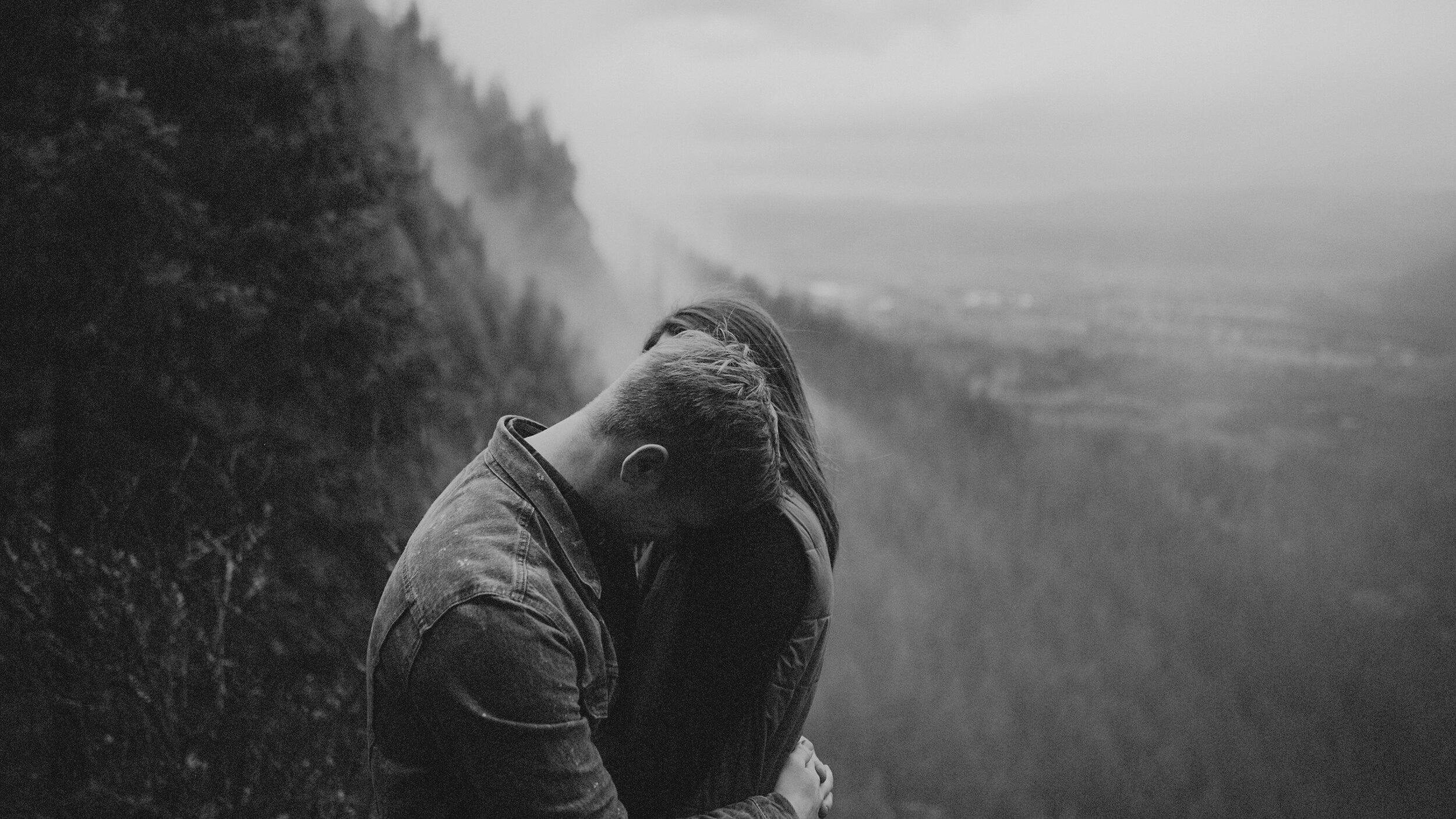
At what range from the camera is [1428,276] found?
12195 millimetres

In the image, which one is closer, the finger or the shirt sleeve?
the shirt sleeve

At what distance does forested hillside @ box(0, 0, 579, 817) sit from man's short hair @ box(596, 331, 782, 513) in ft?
14.9

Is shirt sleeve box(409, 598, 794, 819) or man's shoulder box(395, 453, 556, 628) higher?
man's shoulder box(395, 453, 556, 628)

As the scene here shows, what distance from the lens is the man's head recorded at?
4.58 ft

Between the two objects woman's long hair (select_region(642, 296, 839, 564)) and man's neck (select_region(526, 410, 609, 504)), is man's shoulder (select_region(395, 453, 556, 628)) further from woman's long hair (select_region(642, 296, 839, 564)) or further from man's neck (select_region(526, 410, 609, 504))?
woman's long hair (select_region(642, 296, 839, 564))

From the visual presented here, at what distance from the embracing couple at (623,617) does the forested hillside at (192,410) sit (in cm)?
432

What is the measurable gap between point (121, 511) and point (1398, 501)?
15013 millimetres

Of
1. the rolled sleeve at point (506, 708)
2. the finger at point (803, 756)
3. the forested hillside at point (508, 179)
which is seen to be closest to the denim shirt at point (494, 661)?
the rolled sleeve at point (506, 708)

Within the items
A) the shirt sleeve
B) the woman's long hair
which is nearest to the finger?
the woman's long hair

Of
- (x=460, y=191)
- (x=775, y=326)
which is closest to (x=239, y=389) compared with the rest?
(x=775, y=326)

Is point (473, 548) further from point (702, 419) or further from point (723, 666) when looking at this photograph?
point (723, 666)

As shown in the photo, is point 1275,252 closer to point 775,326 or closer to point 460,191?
point 460,191

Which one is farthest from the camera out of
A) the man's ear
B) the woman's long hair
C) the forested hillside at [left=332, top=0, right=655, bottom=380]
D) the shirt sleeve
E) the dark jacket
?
the forested hillside at [left=332, top=0, right=655, bottom=380]

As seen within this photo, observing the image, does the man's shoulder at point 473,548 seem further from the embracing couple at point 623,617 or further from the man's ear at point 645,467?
the man's ear at point 645,467
